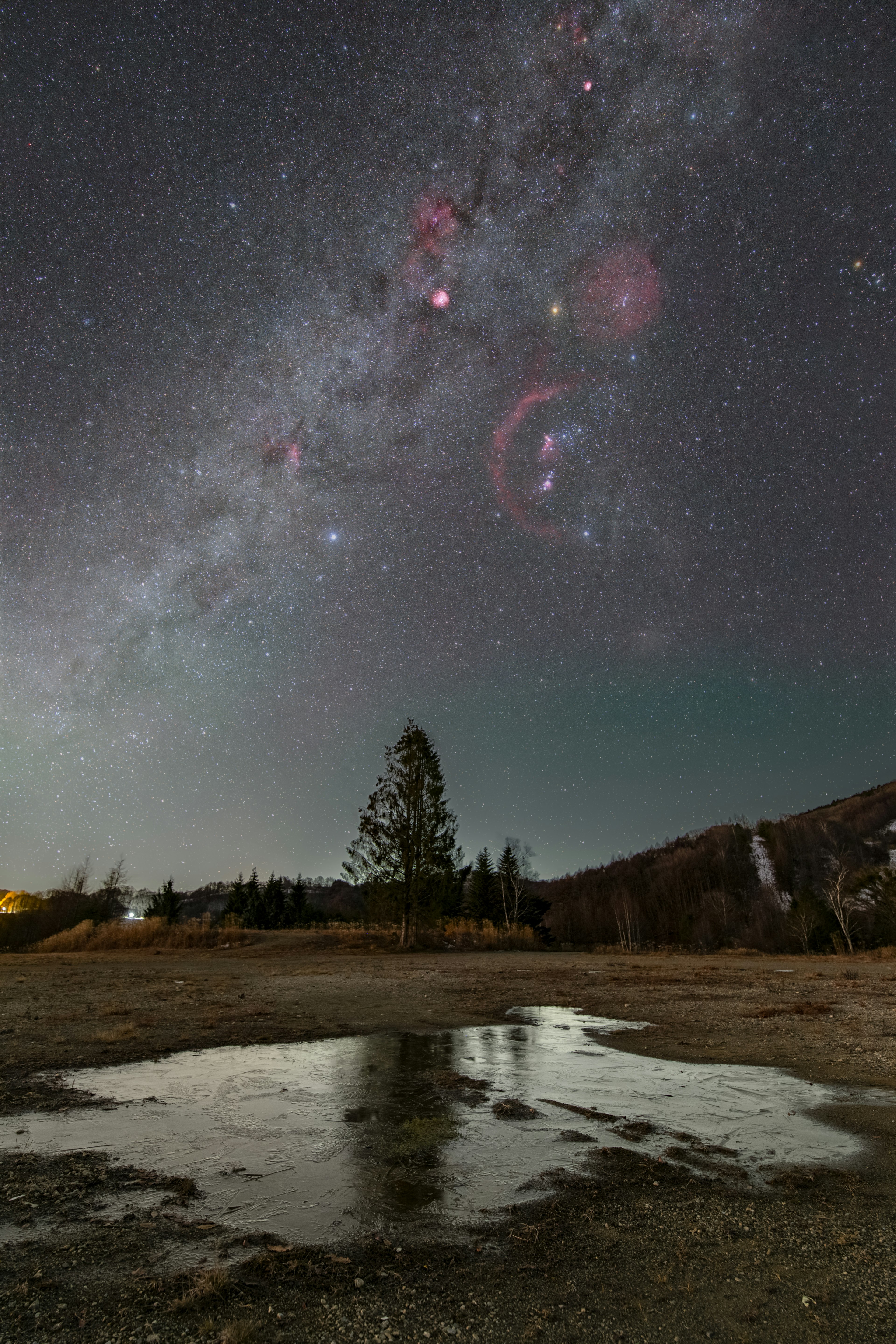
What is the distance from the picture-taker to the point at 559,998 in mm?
14508

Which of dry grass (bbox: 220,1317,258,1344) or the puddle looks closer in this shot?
dry grass (bbox: 220,1317,258,1344)

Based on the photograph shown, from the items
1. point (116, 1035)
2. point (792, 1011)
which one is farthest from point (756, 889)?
point (116, 1035)

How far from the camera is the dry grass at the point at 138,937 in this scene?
2838 cm

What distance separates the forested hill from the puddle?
44.8 m

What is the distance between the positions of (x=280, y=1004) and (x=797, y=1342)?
38.3 feet

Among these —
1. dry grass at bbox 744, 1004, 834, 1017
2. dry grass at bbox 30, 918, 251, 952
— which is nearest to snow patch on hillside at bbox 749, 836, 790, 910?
dry grass at bbox 30, 918, 251, 952

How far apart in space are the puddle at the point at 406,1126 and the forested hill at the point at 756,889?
147 feet

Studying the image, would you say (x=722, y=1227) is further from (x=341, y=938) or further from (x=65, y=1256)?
(x=341, y=938)

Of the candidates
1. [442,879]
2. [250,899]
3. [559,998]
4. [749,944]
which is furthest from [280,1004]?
[749,944]

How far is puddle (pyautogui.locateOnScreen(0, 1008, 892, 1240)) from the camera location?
412 cm

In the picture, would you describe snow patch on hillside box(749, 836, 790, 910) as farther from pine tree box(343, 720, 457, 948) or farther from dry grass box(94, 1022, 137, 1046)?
dry grass box(94, 1022, 137, 1046)

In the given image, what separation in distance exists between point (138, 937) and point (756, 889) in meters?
116

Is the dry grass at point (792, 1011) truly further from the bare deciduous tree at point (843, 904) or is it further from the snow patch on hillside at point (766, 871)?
the snow patch on hillside at point (766, 871)

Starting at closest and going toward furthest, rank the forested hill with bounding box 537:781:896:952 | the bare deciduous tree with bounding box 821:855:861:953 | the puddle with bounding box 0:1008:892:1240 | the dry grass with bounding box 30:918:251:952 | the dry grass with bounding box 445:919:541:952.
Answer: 1. the puddle with bounding box 0:1008:892:1240
2. the dry grass with bounding box 30:918:251:952
3. the dry grass with bounding box 445:919:541:952
4. the bare deciduous tree with bounding box 821:855:861:953
5. the forested hill with bounding box 537:781:896:952
